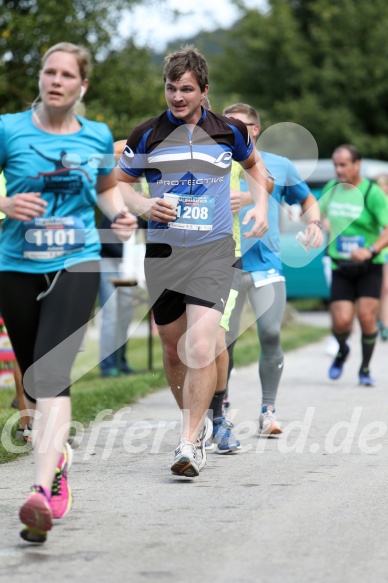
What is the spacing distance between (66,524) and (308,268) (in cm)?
2081

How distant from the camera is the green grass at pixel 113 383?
8766 millimetres

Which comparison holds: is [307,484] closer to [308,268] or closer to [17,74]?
[17,74]

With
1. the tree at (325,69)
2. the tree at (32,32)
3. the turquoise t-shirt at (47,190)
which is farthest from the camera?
the tree at (325,69)

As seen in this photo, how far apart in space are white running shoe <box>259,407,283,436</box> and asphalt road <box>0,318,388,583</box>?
3.0 inches

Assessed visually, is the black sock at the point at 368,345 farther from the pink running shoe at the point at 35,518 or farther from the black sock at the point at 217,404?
the pink running shoe at the point at 35,518

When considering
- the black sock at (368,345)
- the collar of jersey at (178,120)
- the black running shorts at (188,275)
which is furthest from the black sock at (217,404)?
the black sock at (368,345)

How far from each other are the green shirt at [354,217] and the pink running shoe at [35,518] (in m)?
6.91

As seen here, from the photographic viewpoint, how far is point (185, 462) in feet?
20.1

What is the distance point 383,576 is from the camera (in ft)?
13.9

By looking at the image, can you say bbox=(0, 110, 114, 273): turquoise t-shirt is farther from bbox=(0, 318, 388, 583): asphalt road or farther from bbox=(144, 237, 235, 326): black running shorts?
bbox=(144, 237, 235, 326): black running shorts

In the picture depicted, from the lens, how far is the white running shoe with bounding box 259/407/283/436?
7734mm

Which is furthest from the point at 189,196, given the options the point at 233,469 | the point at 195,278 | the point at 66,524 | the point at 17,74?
the point at 17,74

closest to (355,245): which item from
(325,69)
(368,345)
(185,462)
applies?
(368,345)

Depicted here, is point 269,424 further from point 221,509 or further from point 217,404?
point 221,509
